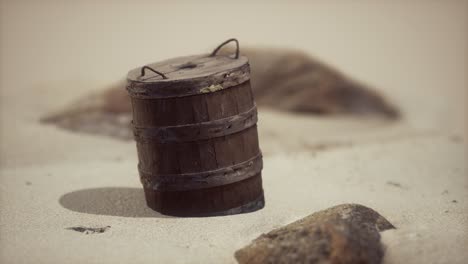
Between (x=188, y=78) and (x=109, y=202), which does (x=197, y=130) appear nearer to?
(x=188, y=78)

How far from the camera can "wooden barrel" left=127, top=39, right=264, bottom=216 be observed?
18.0ft

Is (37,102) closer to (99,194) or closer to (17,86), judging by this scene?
(17,86)

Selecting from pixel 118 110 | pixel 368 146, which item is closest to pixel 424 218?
pixel 368 146

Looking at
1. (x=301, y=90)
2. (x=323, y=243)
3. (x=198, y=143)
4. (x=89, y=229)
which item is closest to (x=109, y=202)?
(x=89, y=229)

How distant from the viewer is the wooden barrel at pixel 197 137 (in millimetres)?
5484

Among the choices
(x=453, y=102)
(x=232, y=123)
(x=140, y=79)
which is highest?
(x=140, y=79)

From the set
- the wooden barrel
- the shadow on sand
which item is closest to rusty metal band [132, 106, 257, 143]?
the wooden barrel

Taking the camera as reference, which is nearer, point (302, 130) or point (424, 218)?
point (424, 218)

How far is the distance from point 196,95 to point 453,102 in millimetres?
9727

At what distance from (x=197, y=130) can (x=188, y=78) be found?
0.43m

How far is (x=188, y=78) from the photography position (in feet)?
17.8

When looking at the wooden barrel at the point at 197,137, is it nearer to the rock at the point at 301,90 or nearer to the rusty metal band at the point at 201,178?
the rusty metal band at the point at 201,178

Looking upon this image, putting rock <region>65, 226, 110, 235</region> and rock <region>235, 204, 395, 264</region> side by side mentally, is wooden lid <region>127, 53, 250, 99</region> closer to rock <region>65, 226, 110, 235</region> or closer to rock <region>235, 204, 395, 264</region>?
rock <region>65, 226, 110, 235</region>

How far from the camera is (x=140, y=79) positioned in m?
5.66
